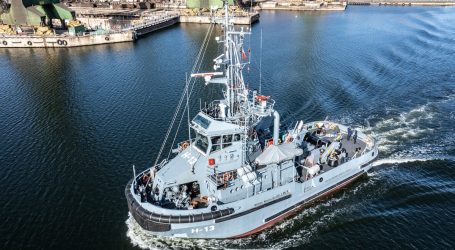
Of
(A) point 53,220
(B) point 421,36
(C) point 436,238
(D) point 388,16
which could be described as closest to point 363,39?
(B) point 421,36

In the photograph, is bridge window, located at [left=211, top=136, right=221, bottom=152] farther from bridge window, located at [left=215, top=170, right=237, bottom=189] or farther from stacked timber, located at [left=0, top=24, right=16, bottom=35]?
stacked timber, located at [left=0, top=24, right=16, bottom=35]

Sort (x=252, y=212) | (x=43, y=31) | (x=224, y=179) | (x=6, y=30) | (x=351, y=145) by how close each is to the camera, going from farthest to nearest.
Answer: (x=6, y=30) < (x=43, y=31) < (x=351, y=145) < (x=252, y=212) < (x=224, y=179)

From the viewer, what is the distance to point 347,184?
32125mm

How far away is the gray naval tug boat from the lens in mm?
24766

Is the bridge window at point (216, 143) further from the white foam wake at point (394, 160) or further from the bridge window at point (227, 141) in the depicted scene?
the white foam wake at point (394, 160)

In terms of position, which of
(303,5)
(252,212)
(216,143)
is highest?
(303,5)

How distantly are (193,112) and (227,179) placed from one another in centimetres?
2076

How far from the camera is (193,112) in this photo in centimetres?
4538

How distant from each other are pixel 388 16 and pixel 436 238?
94.8 meters

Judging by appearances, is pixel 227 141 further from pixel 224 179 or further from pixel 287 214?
pixel 287 214

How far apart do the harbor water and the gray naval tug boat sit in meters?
1.53

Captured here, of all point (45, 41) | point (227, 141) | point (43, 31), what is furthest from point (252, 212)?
point (43, 31)

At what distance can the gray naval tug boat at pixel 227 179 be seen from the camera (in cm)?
2477

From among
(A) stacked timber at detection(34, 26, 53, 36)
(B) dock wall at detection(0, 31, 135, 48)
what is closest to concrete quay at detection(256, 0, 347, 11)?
(B) dock wall at detection(0, 31, 135, 48)
